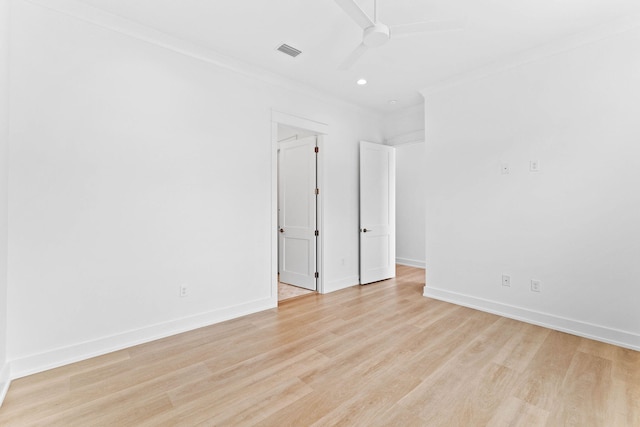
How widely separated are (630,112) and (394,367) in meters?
2.95

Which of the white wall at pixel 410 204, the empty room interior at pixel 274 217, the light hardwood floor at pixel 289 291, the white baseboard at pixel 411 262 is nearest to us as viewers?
the empty room interior at pixel 274 217

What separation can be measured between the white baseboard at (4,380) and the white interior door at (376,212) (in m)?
3.77

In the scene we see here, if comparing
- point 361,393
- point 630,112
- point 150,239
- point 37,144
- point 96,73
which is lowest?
point 361,393

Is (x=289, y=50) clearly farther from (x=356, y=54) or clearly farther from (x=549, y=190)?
(x=549, y=190)

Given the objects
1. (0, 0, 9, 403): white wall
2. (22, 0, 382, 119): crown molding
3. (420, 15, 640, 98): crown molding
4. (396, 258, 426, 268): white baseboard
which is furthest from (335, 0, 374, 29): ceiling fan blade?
(396, 258, 426, 268): white baseboard

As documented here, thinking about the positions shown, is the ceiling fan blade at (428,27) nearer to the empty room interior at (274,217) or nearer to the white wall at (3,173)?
the empty room interior at (274,217)

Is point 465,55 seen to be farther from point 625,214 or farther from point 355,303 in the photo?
point 355,303

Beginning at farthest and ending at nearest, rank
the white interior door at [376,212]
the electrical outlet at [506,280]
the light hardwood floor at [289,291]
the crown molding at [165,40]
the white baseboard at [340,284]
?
the white interior door at [376,212], the white baseboard at [340,284], the light hardwood floor at [289,291], the electrical outlet at [506,280], the crown molding at [165,40]

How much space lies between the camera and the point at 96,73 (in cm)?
242

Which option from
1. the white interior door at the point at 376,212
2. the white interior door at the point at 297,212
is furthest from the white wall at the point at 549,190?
the white interior door at the point at 297,212

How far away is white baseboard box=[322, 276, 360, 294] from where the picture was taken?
418 cm

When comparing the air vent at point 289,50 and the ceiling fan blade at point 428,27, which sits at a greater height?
the air vent at point 289,50

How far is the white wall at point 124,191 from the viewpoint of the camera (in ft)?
7.10

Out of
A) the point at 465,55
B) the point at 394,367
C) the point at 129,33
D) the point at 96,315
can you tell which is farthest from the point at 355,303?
the point at 129,33
